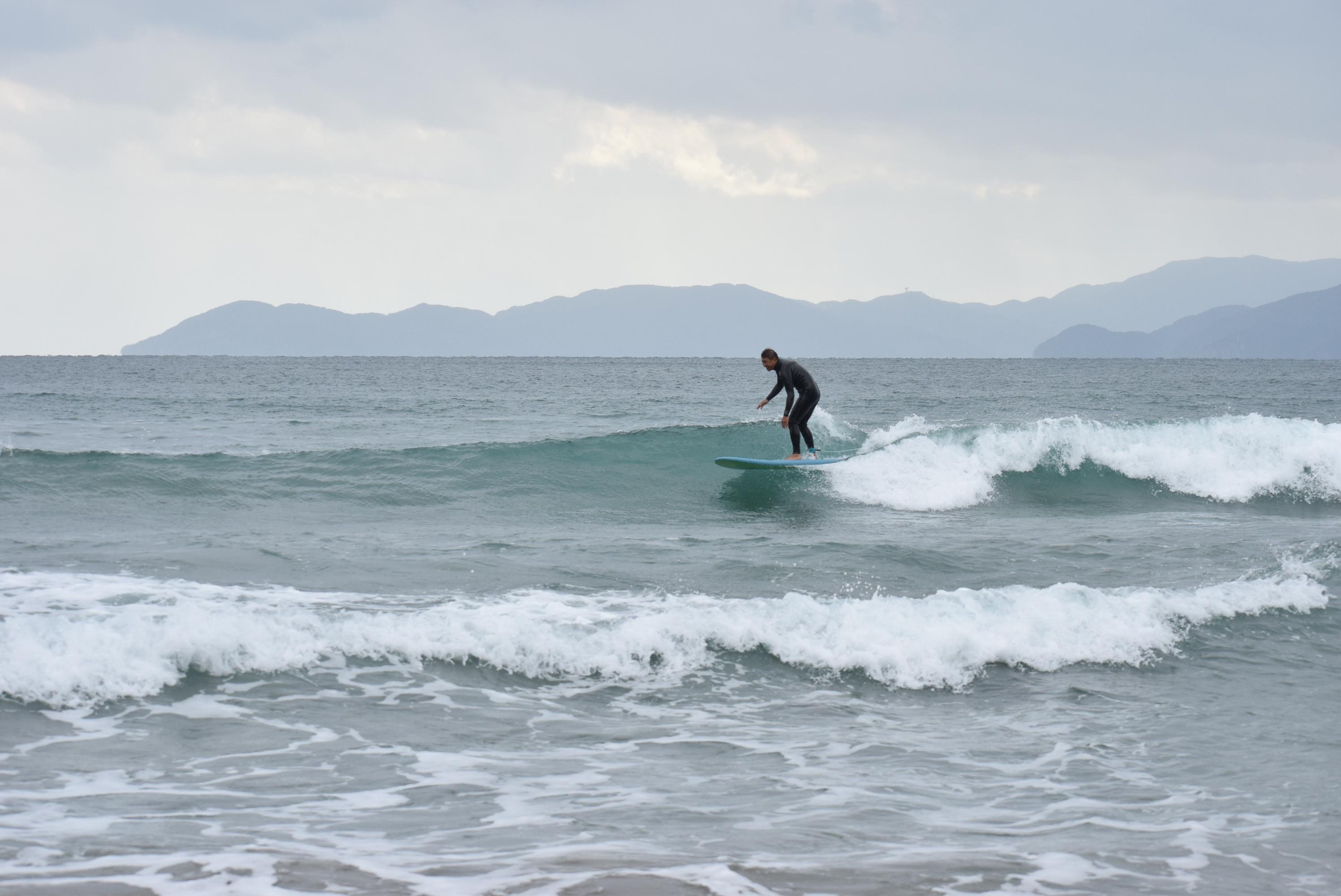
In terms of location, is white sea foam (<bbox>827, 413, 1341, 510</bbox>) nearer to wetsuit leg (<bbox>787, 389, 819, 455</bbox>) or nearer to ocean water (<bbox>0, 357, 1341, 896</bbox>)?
ocean water (<bbox>0, 357, 1341, 896</bbox>)

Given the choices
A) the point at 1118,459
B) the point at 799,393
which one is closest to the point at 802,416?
the point at 799,393

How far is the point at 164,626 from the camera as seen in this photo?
25.5ft

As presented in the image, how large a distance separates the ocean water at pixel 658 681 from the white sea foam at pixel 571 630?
4 centimetres

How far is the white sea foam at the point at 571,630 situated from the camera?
24.3 feet

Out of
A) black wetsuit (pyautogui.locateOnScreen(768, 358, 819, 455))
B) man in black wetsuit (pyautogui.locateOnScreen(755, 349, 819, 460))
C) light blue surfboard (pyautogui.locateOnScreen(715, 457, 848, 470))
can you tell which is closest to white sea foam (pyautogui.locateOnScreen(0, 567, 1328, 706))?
man in black wetsuit (pyautogui.locateOnScreen(755, 349, 819, 460))

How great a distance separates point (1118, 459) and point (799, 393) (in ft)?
23.5

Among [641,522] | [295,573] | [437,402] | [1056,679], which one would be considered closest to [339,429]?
[437,402]

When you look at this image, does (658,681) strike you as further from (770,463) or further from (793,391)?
(770,463)

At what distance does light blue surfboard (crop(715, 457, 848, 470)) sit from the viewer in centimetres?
1661

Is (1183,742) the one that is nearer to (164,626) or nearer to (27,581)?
(164,626)

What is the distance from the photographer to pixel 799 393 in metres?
15.8

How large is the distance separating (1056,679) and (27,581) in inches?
368

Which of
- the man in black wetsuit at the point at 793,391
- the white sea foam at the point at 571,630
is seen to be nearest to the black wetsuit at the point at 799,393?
the man in black wetsuit at the point at 793,391

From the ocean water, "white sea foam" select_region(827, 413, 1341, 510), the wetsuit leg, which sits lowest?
the ocean water
